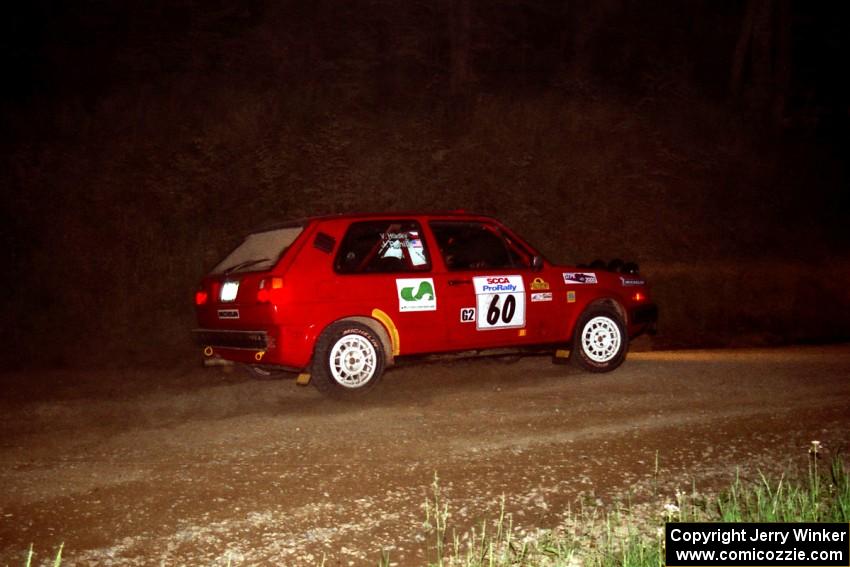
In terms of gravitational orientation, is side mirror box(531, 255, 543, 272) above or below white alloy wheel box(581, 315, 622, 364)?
above

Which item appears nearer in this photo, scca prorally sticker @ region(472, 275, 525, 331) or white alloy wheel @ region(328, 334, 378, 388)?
white alloy wheel @ region(328, 334, 378, 388)

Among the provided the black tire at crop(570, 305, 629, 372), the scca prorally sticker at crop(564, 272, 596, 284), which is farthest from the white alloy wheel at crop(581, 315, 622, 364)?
the scca prorally sticker at crop(564, 272, 596, 284)

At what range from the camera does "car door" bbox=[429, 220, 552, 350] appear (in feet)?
25.5

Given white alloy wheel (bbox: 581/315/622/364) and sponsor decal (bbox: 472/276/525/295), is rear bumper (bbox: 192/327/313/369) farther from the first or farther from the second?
white alloy wheel (bbox: 581/315/622/364)

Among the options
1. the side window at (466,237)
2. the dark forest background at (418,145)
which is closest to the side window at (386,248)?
the side window at (466,237)

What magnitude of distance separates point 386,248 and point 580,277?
7.65 ft

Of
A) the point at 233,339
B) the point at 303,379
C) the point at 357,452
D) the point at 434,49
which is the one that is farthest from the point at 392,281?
the point at 434,49

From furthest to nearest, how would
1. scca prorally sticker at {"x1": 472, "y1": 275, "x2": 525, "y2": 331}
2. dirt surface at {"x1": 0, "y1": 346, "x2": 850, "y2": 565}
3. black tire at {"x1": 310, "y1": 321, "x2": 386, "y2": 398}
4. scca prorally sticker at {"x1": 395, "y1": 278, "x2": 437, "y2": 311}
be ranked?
scca prorally sticker at {"x1": 472, "y1": 275, "x2": 525, "y2": 331}, scca prorally sticker at {"x1": 395, "y1": 278, "x2": 437, "y2": 311}, black tire at {"x1": 310, "y1": 321, "x2": 386, "y2": 398}, dirt surface at {"x1": 0, "y1": 346, "x2": 850, "y2": 565}

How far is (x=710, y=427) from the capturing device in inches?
225

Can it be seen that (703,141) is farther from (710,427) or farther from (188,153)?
(710,427)

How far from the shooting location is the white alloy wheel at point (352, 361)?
7.20 metres

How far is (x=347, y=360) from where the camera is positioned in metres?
7.25

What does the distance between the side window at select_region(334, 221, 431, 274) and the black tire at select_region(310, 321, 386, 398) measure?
67 centimetres

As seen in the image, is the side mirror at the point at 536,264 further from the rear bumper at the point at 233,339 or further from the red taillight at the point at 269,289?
the rear bumper at the point at 233,339
